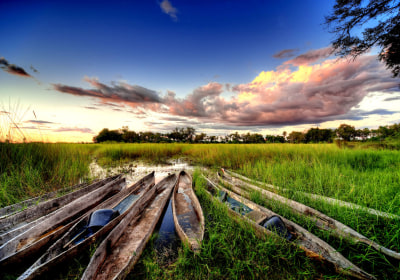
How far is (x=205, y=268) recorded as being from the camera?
2.08 meters

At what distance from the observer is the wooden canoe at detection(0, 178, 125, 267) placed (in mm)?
1922

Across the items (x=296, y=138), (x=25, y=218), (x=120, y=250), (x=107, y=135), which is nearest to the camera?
(x=120, y=250)

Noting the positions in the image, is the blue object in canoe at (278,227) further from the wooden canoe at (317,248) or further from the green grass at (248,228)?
the green grass at (248,228)

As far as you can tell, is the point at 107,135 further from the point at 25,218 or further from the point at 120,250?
the point at 120,250

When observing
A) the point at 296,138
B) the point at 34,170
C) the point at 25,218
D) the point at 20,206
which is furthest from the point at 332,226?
the point at 296,138

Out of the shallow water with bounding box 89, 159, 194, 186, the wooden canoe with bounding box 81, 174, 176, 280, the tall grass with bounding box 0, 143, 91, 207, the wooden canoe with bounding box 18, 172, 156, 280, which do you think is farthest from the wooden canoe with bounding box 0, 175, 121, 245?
the shallow water with bounding box 89, 159, 194, 186

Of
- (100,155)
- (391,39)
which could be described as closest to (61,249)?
(100,155)

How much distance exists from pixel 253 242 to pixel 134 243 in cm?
203

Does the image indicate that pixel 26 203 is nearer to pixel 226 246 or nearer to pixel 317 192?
pixel 226 246

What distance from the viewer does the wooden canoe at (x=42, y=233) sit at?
1922 mm

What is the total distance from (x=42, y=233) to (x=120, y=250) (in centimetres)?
157

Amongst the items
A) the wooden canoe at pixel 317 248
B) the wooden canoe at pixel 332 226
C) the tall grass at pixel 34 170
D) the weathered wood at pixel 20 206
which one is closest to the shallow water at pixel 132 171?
the tall grass at pixel 34 170

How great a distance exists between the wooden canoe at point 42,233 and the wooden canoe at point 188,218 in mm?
1935

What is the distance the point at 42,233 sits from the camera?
2.58 meters
